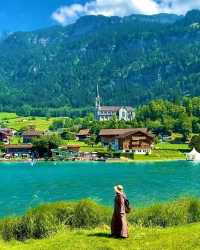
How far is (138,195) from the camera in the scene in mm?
51844

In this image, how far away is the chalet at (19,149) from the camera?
13438 centimetres

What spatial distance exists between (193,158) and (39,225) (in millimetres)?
93463

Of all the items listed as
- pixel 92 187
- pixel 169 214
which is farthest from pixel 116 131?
pixel 169 214

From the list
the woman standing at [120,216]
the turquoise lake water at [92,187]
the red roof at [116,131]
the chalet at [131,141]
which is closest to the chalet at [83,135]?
the red roof at [116,131]

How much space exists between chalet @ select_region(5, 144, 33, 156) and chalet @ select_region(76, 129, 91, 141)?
72.0 feet

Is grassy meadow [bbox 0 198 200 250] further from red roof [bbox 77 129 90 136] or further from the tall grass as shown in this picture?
red roof [bbox 77 129 90 136]

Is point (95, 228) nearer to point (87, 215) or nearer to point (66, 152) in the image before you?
point (87, 215)

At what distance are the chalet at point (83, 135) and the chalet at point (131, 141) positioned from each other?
46.1 ft

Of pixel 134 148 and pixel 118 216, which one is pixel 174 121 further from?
pixel 118 216

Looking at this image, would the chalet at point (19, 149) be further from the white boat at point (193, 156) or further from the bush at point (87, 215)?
the bush at point (87, 215)

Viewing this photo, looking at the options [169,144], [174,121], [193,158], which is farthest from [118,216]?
[174,121]

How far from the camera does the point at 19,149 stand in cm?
13662

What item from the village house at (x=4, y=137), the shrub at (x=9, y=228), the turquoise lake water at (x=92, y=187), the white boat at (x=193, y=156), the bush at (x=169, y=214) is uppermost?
the village house at (x=4, y=137)

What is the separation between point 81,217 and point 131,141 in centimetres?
10811
